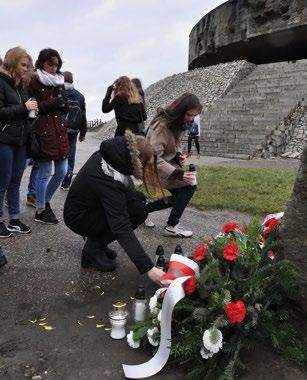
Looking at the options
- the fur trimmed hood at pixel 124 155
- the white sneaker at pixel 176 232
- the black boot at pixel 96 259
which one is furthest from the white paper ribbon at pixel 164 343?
the white sneaker at pixel 176 232

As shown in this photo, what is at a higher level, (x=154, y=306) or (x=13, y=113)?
(x=13, y=113)

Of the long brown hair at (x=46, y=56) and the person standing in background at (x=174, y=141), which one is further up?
the long brown hair at (x=46, y=56)

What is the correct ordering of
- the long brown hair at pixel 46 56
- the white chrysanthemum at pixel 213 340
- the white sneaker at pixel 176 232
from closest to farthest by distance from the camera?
the white chrysanthemum at pixel 213 340
the long brown hair at pixel 46 56
the white sneaker at pixel 176 232

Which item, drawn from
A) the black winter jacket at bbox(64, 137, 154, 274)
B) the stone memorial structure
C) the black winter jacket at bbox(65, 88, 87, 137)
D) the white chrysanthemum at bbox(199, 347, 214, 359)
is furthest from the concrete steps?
the white chrysanthemum at bbox(199, 347, 214, 359)

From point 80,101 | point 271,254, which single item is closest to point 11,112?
point 271,254

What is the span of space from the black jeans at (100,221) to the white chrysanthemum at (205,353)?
1.60 meters

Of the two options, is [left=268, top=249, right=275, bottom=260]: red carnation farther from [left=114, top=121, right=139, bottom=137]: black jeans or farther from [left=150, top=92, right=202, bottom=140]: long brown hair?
[left=114, top=121, right=139, bottom=137]: black jeans

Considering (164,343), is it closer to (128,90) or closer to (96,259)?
(96,259)

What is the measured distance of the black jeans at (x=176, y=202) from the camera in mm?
5191

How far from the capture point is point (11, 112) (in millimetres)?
4523

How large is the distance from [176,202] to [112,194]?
1.83 metres

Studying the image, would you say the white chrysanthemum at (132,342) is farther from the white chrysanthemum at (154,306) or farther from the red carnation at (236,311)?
the red carnation at (236,311)

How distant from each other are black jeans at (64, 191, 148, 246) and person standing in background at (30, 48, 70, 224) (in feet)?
→ 4.96

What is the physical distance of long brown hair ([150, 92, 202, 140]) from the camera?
15.1ft
